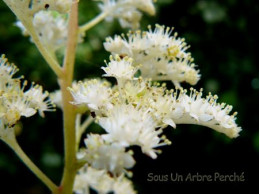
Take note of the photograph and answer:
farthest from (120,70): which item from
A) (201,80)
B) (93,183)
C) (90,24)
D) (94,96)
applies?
(201,80)

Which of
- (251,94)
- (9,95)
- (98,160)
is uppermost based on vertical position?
(251,94)

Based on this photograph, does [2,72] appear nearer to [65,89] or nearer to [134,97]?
[65,89]

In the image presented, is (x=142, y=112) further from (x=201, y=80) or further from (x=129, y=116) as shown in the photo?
(x=201, y=80)

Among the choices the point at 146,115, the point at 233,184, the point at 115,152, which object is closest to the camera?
the point at 115,152

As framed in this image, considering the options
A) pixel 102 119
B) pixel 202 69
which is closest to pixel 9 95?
pixel 102 119

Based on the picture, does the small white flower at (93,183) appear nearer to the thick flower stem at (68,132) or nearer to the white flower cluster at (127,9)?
the thick flower stem at (68,132)

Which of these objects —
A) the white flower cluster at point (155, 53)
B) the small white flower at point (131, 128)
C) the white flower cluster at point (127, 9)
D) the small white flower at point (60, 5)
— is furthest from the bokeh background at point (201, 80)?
the small white flower at point (131, 128)

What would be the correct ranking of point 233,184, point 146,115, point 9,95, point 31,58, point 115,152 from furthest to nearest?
point 233,184 < point 31,58 < point 9,95 < point 146,115 < point 115,152
